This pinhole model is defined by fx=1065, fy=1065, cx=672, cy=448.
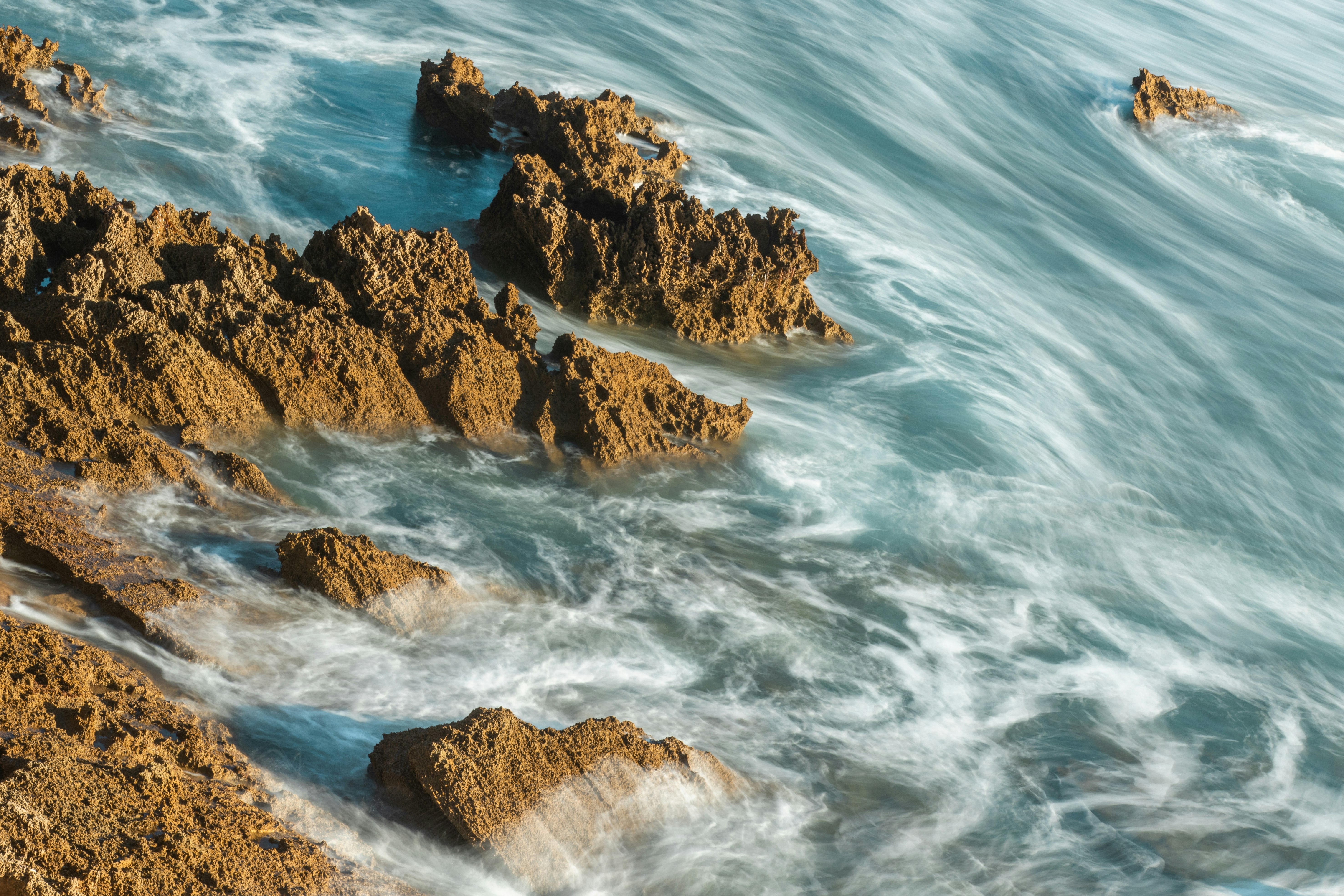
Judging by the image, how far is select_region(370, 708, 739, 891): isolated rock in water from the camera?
4820 mm

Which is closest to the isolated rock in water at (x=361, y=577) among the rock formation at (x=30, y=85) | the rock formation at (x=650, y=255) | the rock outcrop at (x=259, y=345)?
the rock outcrop at (x=259, y=345)

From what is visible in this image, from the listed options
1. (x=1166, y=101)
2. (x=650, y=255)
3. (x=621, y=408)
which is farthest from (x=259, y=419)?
(x=1166, y=101)

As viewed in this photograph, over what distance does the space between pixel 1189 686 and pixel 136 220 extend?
8.76 m

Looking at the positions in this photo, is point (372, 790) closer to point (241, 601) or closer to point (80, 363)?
point (241, 601)

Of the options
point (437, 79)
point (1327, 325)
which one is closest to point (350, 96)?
point (437, 79)

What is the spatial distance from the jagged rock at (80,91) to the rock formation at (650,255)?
478 centimetres

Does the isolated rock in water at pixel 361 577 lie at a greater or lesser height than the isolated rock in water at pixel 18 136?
lesser

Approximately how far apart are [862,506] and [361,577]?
14.2 feet

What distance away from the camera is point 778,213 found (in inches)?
417

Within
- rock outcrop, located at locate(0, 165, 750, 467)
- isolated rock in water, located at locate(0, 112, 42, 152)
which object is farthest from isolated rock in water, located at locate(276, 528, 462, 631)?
isolated rock in water, located at locate(0, 112, 42, 152)

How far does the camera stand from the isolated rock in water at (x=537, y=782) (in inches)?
190

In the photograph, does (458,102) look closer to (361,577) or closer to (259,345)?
(259,345)

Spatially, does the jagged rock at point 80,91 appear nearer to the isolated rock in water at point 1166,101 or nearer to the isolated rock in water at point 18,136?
the isolated rock in water at point 18,136

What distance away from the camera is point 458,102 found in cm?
1373
